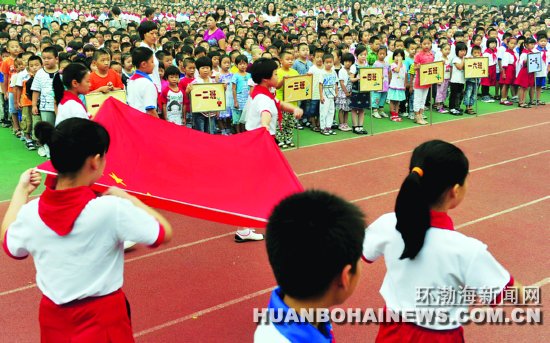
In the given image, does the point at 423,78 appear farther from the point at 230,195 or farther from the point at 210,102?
the point at 230,195

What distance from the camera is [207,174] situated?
5375 millimetres

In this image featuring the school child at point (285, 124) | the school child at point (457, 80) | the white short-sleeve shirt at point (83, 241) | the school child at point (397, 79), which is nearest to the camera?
the white short-sleeve shirt at point (83, 241)

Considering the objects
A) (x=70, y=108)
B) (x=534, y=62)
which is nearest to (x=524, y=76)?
(x=534, y=62)

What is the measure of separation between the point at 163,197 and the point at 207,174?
1.75 ft

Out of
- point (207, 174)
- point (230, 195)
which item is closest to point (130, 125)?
point (207, 174)

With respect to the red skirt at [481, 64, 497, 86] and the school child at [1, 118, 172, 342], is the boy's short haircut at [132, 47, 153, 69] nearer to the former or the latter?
the school child at [1, 118, 172, 342]

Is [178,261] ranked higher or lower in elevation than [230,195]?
lower

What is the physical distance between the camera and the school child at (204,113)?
10070 millimetres

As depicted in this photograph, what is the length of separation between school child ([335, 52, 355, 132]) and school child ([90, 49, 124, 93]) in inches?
183

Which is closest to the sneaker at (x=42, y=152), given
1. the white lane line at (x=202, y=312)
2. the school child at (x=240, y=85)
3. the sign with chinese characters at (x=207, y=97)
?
the sign with chinese characters at (x=207, y=97)

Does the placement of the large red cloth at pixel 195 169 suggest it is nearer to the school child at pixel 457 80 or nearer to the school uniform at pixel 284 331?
the school uniform at pixel 284 331

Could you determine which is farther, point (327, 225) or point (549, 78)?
point (549, 78)

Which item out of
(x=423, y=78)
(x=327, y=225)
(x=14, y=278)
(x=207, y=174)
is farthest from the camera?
(x=423, y=78)

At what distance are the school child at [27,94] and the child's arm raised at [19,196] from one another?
7281mm
